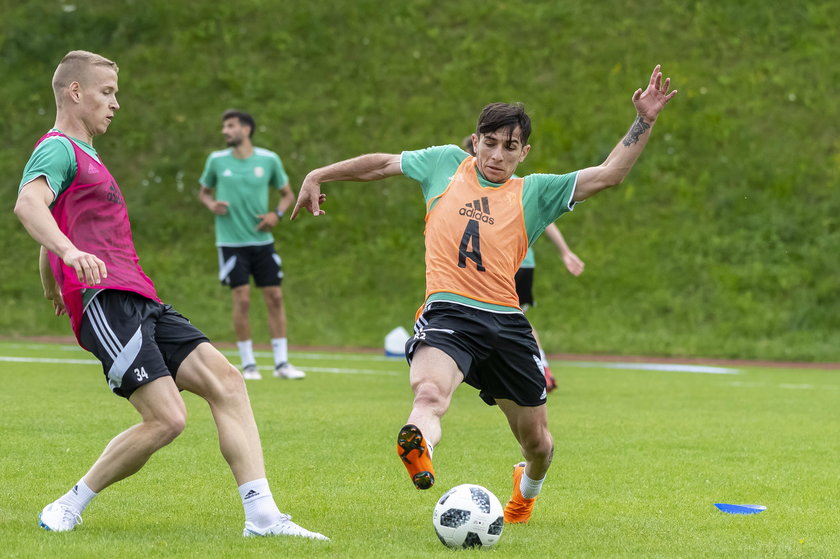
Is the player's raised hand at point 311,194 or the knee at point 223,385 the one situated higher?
the player's raised hand at point 311,194

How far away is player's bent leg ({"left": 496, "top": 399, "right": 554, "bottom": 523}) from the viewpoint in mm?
6062

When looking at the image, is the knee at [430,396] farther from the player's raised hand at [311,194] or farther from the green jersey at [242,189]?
the green jersey at [242,189]

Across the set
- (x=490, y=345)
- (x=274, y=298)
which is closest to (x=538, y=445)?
(x=490, y=345)

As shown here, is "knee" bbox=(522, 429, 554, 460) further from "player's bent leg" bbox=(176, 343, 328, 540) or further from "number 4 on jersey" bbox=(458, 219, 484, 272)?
"player's bent leg" bbox=(176, 343, 328, 540)

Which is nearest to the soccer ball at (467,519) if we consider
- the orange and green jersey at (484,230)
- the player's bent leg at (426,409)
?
the player's bent leg at (426,409)

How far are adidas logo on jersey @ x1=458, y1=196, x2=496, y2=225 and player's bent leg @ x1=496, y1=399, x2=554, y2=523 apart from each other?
92 cm

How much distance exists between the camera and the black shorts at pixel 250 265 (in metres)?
14.3

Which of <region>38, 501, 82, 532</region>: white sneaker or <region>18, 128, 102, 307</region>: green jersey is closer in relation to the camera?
<region>18, 128, 102, 307</region>: green jersey

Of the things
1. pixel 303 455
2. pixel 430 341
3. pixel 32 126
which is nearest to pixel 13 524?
pixel 430 341

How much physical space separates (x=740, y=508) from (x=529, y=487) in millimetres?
1224

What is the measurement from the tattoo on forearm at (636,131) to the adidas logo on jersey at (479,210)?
2.49ft

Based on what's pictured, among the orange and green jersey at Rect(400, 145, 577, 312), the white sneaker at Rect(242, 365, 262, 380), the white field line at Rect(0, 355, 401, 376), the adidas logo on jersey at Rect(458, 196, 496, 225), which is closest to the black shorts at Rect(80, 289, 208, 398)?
the orange and green jersey at Rect(400, 145, 577, 312)

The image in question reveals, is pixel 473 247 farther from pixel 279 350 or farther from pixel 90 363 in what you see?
pixel 90 363

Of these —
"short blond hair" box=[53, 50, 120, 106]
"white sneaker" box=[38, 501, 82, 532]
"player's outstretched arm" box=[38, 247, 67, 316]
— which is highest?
"short blond hair" box=[53, 50, 120, 106]
